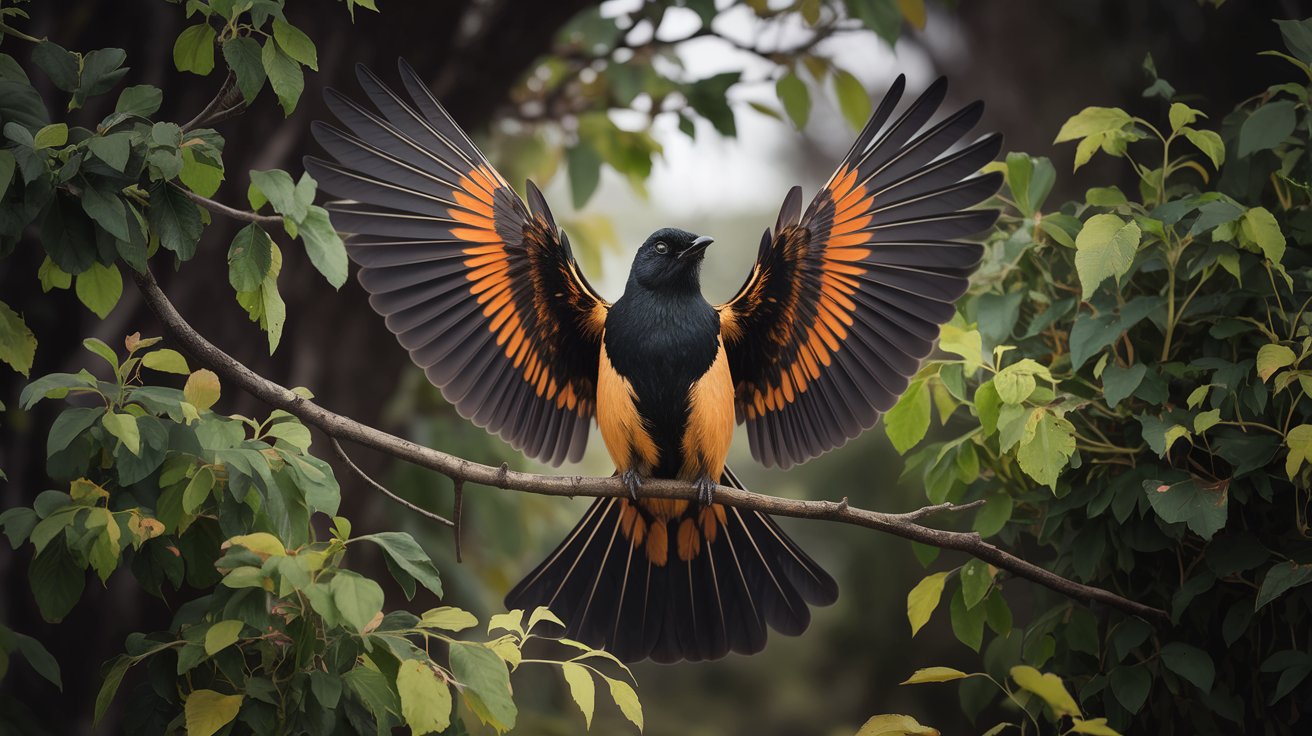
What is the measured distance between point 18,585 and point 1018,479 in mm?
2803

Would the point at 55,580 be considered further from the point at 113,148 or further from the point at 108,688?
the point at 113,148

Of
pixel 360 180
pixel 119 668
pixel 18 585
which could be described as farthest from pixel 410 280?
pixel 18 585

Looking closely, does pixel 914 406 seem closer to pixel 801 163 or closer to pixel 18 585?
pixel 18 585

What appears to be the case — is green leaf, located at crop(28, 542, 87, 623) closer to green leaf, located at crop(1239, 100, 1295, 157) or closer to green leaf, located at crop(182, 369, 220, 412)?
green leaf, located at crop(182, 369, 220, 412)

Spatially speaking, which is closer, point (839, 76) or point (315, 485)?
point (315, 485)

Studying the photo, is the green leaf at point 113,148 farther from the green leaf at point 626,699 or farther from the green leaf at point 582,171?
the green leaf at point 582,171

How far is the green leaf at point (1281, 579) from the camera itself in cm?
204

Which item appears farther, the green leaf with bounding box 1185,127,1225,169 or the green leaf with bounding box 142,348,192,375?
the green leaf with bounding box 1185,127,1225,169

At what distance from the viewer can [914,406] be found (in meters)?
2.49

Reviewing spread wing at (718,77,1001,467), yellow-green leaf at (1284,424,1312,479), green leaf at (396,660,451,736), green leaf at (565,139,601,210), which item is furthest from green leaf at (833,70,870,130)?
green leaf at (396,660,451,736)

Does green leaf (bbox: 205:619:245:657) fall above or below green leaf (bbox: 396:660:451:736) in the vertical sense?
above

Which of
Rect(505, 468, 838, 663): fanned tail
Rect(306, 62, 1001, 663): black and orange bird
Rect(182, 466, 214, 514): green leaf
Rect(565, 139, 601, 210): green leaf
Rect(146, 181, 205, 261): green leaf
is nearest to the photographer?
Rect(182, 466, 214, 514): green leaf

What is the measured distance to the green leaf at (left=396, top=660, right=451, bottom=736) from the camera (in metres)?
1.84

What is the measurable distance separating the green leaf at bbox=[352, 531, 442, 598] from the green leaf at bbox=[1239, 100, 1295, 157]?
1.75 m
